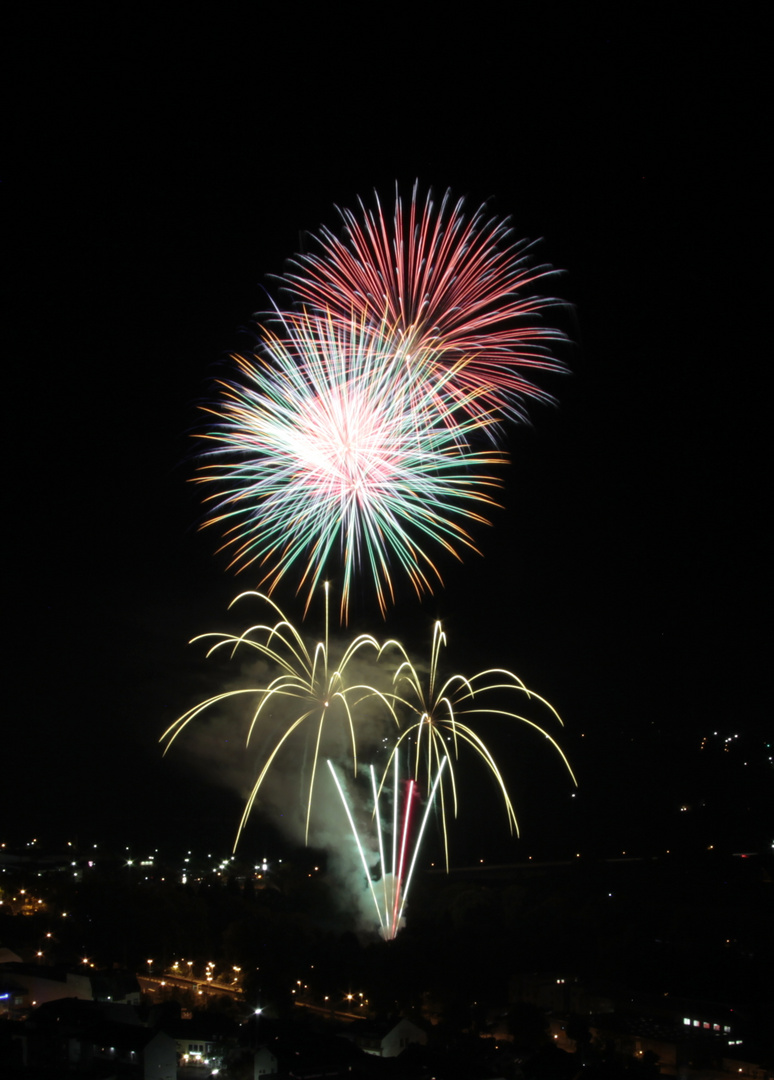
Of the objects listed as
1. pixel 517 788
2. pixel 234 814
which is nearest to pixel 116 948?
pixel 517 788

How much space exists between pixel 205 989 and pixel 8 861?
1221cm

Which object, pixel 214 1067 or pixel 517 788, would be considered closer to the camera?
pixel 214 1067

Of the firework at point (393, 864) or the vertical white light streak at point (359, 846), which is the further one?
the vertical white light streak at point (359, 846)

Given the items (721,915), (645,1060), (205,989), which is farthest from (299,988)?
(721,915)

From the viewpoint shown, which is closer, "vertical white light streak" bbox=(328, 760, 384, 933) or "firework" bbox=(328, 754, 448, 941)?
"firework" bbox=(328, 754, 448, 941)

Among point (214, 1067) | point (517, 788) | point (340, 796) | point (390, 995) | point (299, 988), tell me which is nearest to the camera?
point (214, 1067)

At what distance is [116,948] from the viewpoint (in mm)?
12797

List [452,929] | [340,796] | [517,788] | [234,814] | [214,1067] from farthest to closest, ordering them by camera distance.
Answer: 1. [234,814]
2. [517,788]
3. [340,796]
4. [452,929]
5. [214,1067]

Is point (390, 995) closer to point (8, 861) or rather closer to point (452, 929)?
point (452, 929)

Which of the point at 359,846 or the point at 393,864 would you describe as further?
the point at 359,846

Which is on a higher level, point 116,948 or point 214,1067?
point 116,948

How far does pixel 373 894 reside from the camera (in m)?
13.2

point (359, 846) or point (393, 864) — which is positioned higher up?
point (359, 846)

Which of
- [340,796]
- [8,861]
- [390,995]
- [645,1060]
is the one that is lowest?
[645,1060]
